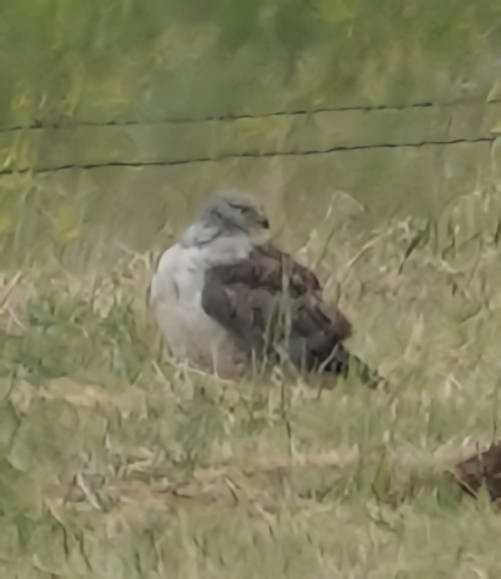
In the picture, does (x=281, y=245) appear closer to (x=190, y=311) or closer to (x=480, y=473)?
(x=190, y=311)

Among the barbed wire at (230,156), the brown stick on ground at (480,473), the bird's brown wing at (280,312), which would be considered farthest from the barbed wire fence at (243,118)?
the brown stick on ground at (480,473)

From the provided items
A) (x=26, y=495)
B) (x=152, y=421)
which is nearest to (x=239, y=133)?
(x=152, y=421)

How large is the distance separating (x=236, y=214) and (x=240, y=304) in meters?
0.08

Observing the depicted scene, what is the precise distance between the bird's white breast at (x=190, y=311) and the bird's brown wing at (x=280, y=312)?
0.03 feet

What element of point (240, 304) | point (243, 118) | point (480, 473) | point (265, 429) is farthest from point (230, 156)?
point (480, 473)

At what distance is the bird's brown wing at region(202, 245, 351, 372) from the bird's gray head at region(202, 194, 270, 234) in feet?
0.08

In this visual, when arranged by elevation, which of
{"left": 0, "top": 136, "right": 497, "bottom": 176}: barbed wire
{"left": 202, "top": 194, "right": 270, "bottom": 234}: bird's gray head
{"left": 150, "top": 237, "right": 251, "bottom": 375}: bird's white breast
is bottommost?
{"left": 150, "top": 237, "right": 251, "bottom": 375}: bird's white breast

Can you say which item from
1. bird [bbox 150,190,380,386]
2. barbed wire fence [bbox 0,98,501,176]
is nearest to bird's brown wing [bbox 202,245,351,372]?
bird [bbox 150,190,380,386]

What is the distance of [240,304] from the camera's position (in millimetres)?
1475

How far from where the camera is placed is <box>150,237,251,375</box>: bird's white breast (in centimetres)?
147

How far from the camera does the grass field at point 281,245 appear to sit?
136cm

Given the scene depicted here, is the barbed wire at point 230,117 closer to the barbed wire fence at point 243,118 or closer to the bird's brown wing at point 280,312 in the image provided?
the barbed wire fence at point 243,118

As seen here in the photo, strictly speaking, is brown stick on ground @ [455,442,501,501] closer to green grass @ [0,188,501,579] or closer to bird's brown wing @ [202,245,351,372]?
green grass @ [0,188,501,579]

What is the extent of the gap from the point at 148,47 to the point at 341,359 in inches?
13.5
